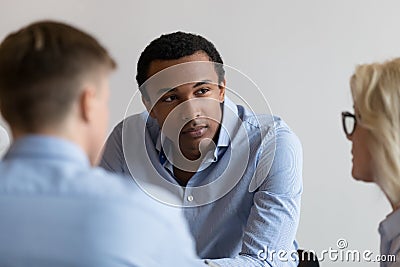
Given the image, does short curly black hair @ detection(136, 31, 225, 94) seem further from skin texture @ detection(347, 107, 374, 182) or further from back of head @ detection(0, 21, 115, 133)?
back of head @ detection(0, 21, 115, 133)

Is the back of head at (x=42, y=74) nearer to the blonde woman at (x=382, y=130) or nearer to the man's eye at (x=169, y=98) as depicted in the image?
the blonde woman at (x=382, y=130)

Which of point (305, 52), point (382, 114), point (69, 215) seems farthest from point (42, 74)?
point (305, 52)

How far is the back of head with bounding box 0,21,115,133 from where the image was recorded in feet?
3.18

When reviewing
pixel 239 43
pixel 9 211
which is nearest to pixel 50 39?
pixel 9 211

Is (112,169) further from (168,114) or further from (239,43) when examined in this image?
(239,43)

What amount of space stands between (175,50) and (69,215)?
1025 mm

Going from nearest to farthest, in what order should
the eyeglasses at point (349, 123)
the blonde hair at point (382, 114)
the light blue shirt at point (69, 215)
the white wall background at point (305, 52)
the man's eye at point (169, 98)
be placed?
the light blue shirt at point (69, 215) → the blonde hair at point (382, 114) → the eyeglasses at point (349, 123) → the man's eye at point (169, 98) → the white wall background at point (305, 52)

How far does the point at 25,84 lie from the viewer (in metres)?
0.97

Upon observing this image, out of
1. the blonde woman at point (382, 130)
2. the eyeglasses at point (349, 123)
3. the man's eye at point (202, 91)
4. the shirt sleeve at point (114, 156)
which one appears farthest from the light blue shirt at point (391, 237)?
the shirt sleeve at point (114, 156)

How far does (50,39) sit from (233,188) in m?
0.98

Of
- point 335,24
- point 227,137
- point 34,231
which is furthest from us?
point 335,24

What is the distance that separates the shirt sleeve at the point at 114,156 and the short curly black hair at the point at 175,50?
0.21m

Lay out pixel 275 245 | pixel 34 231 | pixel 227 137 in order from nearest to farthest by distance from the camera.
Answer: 1. pixel 34 231
2. pixel 275 245
3. pixel 227 137

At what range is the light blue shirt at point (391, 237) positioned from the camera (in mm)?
1312
